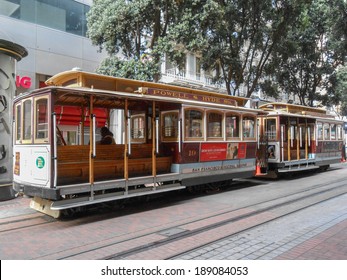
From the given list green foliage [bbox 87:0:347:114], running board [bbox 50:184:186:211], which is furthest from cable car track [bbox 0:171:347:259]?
green foliage [bbox 87:0:347:114]

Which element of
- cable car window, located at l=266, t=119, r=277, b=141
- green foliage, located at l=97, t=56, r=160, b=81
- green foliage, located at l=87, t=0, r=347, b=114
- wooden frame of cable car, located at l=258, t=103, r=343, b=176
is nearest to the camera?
green foliage, located at l=97, t=56, r=160, b=81

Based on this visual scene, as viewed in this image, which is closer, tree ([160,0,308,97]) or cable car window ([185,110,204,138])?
cable car window ([185,110,204,138])

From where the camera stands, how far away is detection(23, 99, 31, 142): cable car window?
790 cm

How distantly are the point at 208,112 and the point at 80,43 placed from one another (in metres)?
10.2

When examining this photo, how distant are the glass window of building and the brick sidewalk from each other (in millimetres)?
15003

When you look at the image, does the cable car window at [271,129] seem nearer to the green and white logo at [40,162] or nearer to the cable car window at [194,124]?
the cable car window at [194,124]

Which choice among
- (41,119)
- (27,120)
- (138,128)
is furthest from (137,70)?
(41,119)

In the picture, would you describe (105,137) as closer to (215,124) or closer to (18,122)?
(18,122)

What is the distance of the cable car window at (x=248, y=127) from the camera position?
487 inches

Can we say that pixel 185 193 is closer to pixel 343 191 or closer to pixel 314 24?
pixel 343 191

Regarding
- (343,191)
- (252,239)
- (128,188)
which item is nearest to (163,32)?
(128,188)

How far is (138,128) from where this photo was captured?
1113 centimetres

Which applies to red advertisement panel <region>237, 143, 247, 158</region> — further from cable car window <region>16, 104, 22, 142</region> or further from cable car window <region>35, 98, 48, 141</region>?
cable car window <region>16, 104, 22, 142</region>

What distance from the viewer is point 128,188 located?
9.00 m
